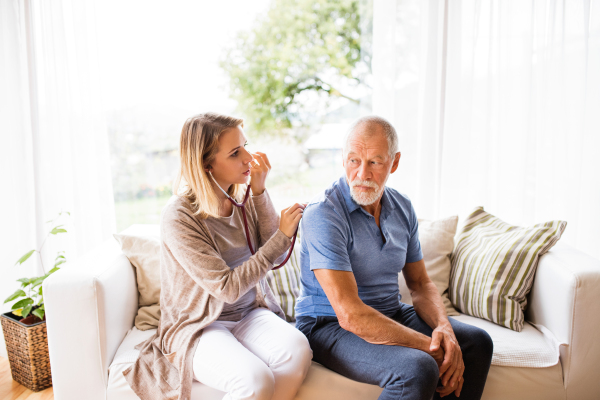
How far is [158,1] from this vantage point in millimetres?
2785

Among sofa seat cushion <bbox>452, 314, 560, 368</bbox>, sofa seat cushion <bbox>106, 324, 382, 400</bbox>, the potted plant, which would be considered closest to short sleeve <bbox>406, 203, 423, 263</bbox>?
sofa seat cushion <bbox>452, 314, 560, 368</bbox>

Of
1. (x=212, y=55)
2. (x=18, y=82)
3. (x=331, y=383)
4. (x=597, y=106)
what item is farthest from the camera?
(x=212, y=55)

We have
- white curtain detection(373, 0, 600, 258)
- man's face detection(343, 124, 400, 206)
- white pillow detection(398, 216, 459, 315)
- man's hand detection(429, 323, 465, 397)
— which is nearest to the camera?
man's hand detection(429, 323, 465, 397)

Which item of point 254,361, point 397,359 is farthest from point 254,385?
point 397,359

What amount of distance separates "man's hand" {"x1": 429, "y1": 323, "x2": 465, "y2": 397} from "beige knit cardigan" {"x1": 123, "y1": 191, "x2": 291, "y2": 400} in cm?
59

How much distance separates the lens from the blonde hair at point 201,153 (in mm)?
1570

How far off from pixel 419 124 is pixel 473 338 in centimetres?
145

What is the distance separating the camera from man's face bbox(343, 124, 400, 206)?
153 centimetres

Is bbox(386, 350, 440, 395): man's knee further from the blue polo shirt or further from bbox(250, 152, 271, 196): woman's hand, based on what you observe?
bbox(250, 152, 271, 196): woman's hand

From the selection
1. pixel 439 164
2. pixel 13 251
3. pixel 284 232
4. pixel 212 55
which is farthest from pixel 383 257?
pixel 13 251

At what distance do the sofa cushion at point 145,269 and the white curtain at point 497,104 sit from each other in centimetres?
147

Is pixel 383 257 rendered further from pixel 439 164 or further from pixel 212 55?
pixel 212 55

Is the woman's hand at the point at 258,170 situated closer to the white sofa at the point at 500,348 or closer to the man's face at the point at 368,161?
the man's face at the point at 368,161

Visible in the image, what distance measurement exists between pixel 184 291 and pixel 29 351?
1.00m
